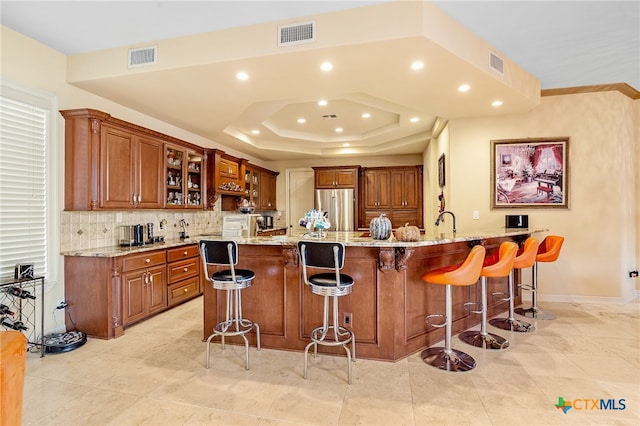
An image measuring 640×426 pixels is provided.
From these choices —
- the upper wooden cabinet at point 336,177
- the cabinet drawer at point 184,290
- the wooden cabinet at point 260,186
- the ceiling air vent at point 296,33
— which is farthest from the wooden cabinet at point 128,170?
the upper wooden cabinet at point 336,177

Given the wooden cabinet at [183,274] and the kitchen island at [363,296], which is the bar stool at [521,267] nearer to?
the kitchen island at [363,296]

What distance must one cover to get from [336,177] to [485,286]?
15.9 ft

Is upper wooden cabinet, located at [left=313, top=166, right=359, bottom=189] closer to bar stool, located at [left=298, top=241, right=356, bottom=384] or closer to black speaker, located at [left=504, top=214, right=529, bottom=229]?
black speaker, located at [left=504, top=214, right=529, bottom=229]

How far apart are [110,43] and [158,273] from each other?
244 centimetres

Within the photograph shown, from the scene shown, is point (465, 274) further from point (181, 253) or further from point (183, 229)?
point (183, 229)

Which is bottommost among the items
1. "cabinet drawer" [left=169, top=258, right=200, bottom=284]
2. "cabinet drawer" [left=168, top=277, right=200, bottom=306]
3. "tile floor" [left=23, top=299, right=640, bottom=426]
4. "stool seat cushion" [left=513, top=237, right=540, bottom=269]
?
"tile floor" [left=23, top=299, right=640, bottom=426]

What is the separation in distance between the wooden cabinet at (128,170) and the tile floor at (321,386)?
152 cm

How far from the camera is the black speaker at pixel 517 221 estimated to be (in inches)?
174

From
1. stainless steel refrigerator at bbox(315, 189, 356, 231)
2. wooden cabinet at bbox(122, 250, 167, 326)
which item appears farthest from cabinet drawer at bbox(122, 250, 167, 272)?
stainless steel refrigerator at bbox(315, 189, 356, 231)

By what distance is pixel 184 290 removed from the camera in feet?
14.5

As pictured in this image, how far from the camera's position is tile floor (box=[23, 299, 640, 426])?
6.69 feet

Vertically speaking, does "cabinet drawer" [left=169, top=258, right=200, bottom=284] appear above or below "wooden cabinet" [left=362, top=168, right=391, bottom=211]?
below

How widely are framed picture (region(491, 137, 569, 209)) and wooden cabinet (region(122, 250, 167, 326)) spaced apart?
14.5 ft

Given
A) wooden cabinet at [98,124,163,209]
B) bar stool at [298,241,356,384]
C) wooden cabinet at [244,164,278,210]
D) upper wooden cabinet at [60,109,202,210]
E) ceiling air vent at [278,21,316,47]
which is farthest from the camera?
wooden cabinet at [244,164,278,210]
